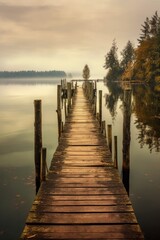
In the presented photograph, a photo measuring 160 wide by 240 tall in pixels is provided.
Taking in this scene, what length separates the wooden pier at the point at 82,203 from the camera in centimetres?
524

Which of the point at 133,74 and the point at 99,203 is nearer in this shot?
the point at 99,203

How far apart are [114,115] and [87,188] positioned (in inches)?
1032

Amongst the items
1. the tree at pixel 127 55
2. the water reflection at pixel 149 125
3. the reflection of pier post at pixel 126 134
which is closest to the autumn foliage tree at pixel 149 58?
the water reflection at pixel 149 125

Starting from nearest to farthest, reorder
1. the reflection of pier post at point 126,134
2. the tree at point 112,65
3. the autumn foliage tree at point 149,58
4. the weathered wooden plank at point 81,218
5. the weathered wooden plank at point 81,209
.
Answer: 1. the weathered wooden plank at point 81,218
2. the weathered wooden plank at point 81,209
3. the reflection of pier post at point 126,134
4. the autumn foliage tree at point 149,58
5. the tree at point 112,65

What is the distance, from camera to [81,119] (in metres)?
17.7

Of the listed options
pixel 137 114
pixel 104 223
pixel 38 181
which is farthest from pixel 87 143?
pixel 137 114

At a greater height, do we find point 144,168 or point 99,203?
point 99,203

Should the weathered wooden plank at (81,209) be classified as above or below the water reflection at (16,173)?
above

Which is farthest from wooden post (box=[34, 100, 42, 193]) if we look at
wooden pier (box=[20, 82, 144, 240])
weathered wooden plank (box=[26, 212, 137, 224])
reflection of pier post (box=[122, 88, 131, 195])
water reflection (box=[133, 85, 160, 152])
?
water reflection (box=[133, 85, 160, 152])

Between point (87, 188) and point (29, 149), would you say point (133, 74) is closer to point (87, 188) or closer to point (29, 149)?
point (29, 149)

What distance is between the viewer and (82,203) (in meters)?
6.38

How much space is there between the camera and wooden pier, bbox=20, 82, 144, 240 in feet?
17.2

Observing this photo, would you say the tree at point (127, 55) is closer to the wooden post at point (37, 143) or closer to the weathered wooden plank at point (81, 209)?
the wooden post at point (37, 143)

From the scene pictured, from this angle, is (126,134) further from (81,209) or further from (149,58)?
(149,58)
